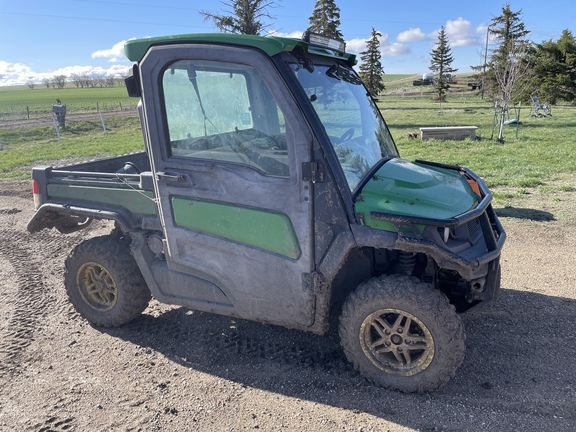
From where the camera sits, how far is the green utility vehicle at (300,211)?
3156mm

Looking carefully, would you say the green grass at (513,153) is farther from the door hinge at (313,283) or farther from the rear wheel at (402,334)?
the door hinge at (313,283)

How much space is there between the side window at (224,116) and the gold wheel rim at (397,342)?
125 cm

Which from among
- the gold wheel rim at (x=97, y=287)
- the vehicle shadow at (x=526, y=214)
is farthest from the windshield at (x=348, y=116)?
the vehicle shadow at (x=526, y=214)

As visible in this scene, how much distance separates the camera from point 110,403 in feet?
11.2

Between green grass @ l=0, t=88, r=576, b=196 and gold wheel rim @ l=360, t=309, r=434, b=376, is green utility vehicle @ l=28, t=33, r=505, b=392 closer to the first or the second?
gold wheel rim @ l=360, t=309, r=434, b=376

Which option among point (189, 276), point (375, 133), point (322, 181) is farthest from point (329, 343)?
point (375, 133)

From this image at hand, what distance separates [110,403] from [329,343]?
178 cm

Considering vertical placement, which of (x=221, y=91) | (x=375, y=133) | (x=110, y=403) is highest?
(x=221, y=91)

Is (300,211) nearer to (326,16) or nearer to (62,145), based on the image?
(62,145)

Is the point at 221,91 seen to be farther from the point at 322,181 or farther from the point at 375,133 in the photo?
the point at 375,133

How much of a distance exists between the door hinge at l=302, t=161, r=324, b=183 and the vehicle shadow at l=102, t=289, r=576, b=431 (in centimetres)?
155

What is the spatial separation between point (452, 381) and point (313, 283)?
50.6 inches

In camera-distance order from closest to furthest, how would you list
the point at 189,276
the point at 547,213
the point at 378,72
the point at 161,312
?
the point at 189,276
the point at 161,312
the point at 547,213
the point at 378,72

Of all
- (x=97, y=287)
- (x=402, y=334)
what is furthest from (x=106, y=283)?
(x=402, y=334)
